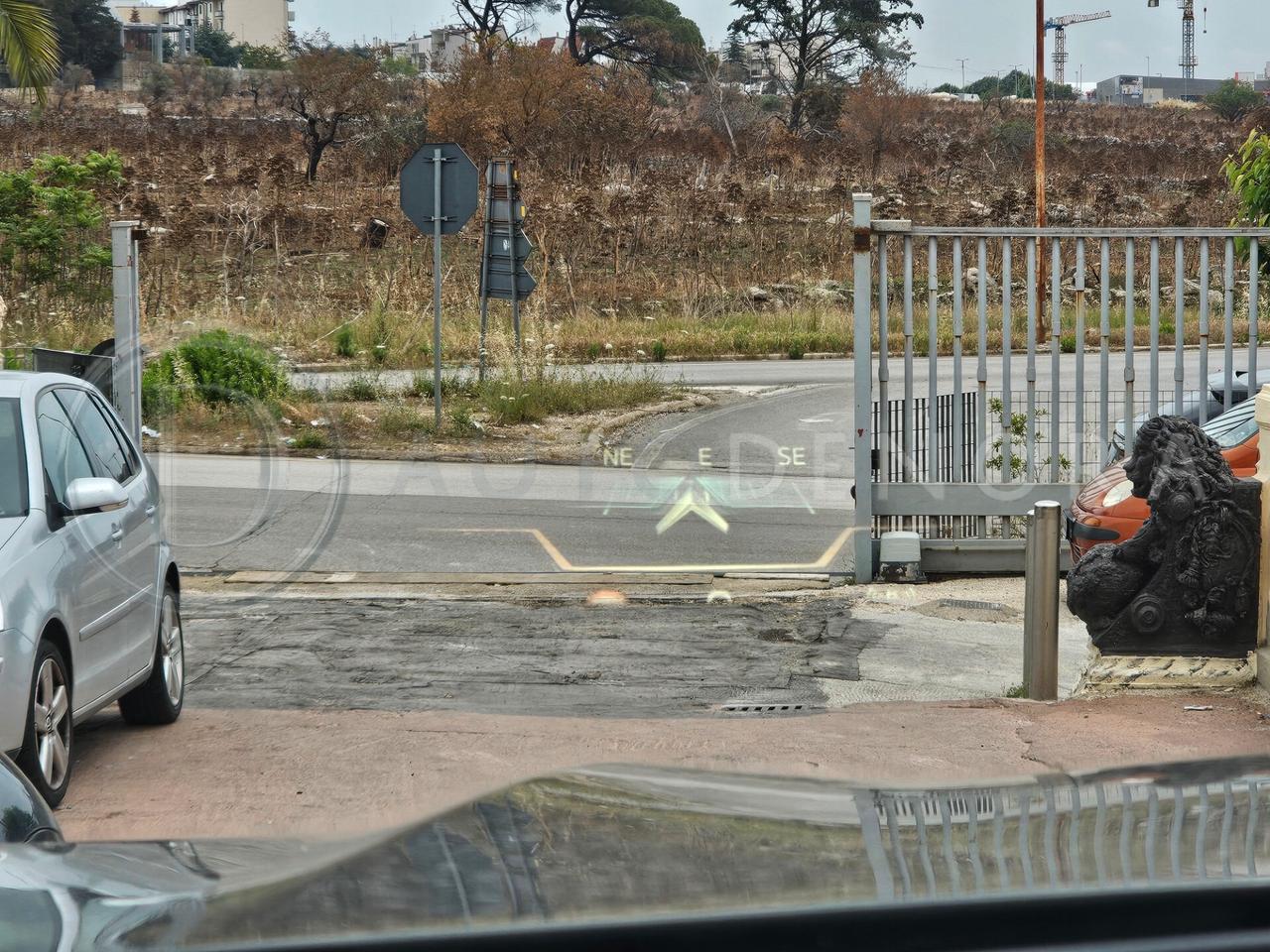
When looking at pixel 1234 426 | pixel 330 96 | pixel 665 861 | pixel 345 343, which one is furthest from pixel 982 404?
pixel 330 96

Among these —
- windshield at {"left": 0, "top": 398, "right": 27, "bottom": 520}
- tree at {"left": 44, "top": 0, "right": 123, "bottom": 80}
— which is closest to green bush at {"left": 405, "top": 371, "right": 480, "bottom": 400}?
windshield at {"left": 0, "top": 398, "right": 27, "bottom": 520}

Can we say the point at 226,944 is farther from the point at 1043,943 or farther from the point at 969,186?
the point at 969,186

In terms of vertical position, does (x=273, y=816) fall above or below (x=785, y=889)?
below

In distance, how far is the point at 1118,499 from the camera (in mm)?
9359

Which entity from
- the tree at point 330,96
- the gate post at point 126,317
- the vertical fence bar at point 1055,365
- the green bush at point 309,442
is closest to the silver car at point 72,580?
the gate post at point 126,317

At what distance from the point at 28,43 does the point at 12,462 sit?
10921mm

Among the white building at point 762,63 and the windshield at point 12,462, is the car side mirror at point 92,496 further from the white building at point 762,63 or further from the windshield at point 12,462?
the white building at point 762,63

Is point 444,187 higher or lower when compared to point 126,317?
higher

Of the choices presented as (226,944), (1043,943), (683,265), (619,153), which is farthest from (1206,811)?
(619,153)

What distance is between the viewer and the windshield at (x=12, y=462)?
5.88 m

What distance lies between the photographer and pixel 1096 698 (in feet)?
23.5

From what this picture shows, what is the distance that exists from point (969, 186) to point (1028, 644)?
126 feet

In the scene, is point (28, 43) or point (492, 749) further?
point (28, 43)

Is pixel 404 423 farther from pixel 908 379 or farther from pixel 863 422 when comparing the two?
pixel 908 379
